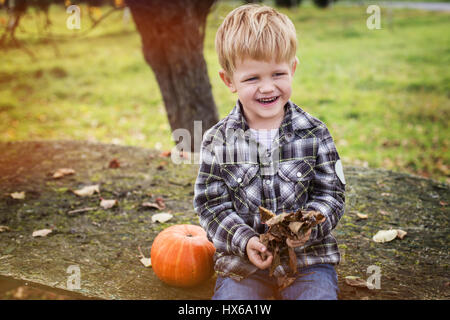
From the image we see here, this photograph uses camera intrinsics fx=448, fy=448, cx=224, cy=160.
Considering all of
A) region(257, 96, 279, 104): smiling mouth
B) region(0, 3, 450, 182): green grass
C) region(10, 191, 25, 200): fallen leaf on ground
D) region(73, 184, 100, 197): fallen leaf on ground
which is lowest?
region(0, 3, 450, 182): green grass

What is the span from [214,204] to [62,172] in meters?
2.44

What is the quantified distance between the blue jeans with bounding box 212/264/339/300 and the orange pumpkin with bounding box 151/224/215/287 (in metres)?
0.30

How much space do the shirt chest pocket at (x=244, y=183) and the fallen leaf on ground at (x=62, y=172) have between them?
7.98 feet

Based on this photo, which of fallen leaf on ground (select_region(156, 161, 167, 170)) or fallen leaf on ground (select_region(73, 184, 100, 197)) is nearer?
fallen leaf on ground (select_region(73, 184, 100, 197))

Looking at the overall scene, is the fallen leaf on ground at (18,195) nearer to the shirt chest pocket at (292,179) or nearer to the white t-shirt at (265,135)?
the white t-shirt at (265,135)

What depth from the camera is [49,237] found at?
3.21m

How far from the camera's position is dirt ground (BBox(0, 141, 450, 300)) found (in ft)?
8.62

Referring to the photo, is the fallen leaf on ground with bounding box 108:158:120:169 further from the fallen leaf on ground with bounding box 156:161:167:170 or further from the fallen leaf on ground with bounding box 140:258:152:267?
the fallen leaf on ground with bounding box 140:258:152:267

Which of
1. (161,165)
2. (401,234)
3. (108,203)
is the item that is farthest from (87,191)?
(401,234)

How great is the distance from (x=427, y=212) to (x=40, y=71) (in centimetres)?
1086

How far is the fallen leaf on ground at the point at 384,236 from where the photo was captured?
3.05 metres

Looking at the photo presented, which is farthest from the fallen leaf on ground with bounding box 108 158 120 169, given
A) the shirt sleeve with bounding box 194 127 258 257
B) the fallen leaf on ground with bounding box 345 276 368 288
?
the fallen leaf on ground with bounding box 345 276 368 288

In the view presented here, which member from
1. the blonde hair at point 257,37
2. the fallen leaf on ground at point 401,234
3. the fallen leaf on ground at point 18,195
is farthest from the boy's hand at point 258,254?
the fallen leaf on ground at point 18,195

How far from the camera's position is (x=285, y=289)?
2.16 meters
